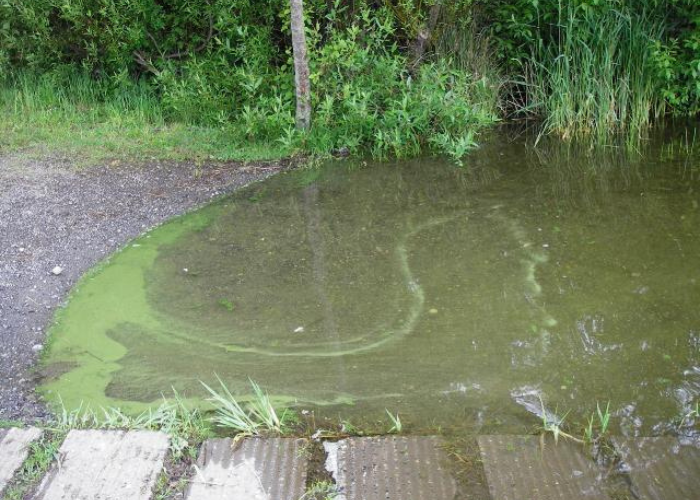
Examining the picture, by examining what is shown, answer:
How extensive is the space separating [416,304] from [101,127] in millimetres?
3778

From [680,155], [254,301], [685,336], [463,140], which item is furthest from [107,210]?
[680,155]

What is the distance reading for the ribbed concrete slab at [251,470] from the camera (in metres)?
2.33

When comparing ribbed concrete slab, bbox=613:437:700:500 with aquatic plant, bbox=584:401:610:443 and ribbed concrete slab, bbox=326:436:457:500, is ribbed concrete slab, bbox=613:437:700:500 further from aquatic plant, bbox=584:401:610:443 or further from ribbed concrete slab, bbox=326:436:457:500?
ribbed concrete slab, bbox=326:436:457:500

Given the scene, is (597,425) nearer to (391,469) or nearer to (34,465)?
(391,469)

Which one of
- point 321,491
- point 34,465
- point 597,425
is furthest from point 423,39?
point 34,465

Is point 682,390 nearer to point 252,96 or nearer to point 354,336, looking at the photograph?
point 354,336

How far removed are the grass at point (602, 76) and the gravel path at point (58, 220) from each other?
8.31 feet

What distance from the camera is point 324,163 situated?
18.6 feet

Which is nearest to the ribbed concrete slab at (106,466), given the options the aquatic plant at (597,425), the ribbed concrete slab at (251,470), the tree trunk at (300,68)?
the ribbed concrete slab at (251,470)

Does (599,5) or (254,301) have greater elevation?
(599,5)

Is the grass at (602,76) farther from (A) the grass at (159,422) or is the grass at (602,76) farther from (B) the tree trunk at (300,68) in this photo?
(A) the grass at (159,422)

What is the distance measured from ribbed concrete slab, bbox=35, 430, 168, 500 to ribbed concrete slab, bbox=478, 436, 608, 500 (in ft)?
3.70

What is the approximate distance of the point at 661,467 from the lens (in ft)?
8.00

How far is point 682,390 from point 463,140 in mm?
3086
